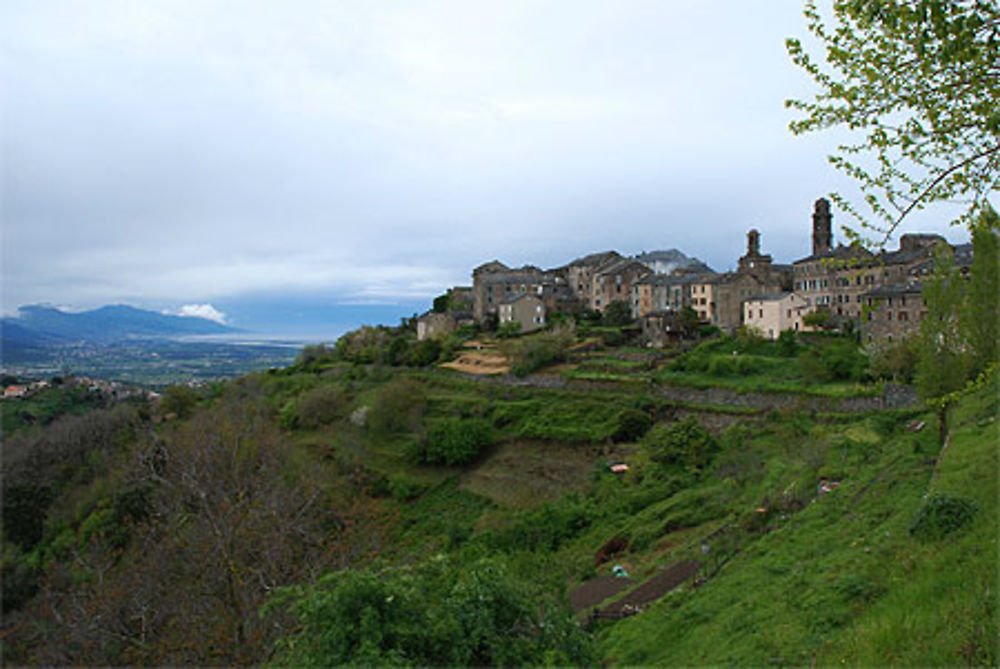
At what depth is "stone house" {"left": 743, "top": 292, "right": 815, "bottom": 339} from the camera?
Result: 147 ft

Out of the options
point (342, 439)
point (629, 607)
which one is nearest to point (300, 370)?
point (342, 439)

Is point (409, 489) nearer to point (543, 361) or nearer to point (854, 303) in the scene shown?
point (543, 361)

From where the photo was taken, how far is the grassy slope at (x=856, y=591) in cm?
606

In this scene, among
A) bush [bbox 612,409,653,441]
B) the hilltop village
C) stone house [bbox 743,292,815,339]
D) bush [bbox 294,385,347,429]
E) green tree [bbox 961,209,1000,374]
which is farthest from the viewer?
stone house [bbox 743,292,815,339]

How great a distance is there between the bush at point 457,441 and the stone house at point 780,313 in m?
23.2

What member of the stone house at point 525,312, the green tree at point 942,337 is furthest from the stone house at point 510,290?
the green tree at point 942,337

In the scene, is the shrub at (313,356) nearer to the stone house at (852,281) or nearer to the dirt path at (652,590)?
the stone house at (852,281)

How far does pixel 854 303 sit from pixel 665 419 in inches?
850

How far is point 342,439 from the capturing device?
39.2 metres

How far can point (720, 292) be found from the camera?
49.8m

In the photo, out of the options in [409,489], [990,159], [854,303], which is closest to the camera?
[990,159]

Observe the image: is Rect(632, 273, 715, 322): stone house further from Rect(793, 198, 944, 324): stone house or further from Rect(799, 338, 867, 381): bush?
Rect(799, 338, 867, 381): bush

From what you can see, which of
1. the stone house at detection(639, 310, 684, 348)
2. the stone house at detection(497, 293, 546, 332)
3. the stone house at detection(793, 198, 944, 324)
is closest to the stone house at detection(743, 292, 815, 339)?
the stone house at detection(793, 198, 944, 324)

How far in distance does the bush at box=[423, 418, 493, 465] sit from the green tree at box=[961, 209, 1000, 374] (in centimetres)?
2382
